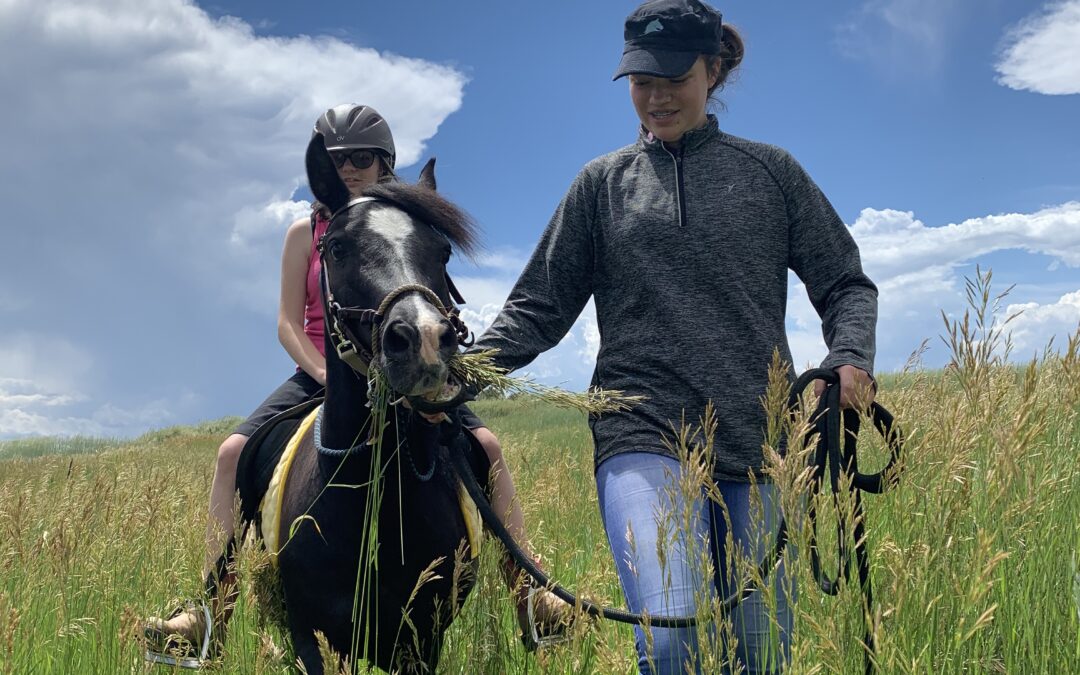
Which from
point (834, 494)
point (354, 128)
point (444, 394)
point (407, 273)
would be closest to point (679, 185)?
point (407, 273)

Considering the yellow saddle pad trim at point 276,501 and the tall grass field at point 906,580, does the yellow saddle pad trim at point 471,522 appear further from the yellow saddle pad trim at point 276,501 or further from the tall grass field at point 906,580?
the yellow saddle pad trim at point 276,501

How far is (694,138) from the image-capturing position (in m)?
3.00

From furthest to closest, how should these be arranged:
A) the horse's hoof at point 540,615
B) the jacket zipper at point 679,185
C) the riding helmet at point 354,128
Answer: the riding helmet at point 354,128 → the horse's hoof at point 540,615 → the jacket zipper at point 679,185

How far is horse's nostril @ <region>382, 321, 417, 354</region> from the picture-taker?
2.33m

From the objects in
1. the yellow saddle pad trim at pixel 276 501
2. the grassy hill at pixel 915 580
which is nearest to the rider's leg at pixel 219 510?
the grassy hill at pixel 915 580

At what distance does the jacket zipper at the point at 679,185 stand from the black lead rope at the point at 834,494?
76 centimetres

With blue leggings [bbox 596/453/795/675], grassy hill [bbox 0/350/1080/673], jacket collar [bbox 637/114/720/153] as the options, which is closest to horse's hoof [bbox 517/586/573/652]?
grassy hill [bbox 0/350/1080/673]

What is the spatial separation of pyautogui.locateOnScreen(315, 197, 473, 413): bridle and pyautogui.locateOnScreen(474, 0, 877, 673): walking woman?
299 millimetres

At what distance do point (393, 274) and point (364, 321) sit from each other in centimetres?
20

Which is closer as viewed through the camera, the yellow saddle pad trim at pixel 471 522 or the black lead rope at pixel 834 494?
the black lead rope at pixel 834 494

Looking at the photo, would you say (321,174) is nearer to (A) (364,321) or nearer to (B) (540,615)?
A: (A) (364,321)

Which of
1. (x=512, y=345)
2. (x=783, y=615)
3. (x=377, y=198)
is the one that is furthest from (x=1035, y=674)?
(x=377, y=198)

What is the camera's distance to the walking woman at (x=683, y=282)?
263cm

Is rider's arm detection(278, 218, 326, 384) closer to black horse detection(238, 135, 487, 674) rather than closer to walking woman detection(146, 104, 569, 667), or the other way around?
walking woman detection(146, 104, 569, 667)
